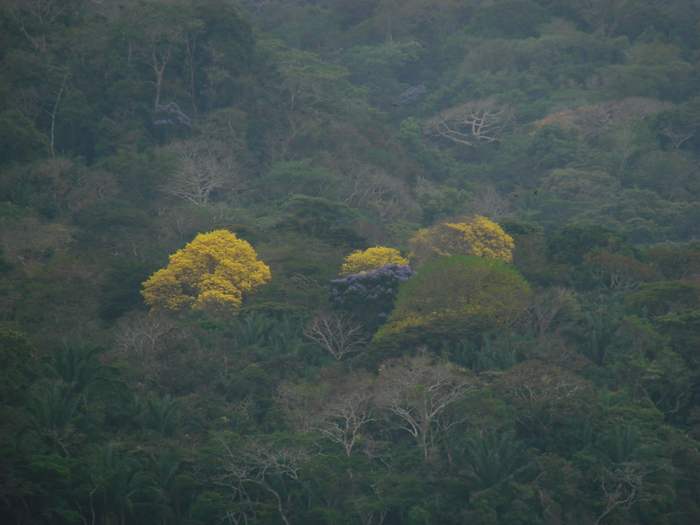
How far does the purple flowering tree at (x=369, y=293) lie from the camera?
1166 inches

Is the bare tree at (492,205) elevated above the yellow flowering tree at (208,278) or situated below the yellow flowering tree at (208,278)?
below

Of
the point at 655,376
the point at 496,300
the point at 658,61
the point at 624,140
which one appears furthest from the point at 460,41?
the point at 655,376

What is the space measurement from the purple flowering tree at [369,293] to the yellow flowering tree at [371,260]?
1.93 m

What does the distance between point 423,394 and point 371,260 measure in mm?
10940

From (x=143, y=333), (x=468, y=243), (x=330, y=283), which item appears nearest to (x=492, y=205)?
(x=468, y=243)

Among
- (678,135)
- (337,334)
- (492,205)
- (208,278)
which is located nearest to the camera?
(337,334)

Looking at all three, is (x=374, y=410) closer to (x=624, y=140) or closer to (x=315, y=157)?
(x=315, y=157)

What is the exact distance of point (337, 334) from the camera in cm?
2875

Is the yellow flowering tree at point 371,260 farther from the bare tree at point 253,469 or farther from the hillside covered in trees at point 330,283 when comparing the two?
the bare tree at point 253,469

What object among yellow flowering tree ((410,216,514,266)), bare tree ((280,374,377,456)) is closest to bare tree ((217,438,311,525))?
bare tree ((280,374,377,456))

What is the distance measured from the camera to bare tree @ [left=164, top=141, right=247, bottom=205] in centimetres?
4197

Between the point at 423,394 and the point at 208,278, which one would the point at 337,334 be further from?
the point at 423,394

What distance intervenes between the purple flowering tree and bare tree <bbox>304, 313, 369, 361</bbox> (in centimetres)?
49

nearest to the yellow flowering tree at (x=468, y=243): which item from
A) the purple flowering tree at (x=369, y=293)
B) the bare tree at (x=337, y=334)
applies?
the purple flowering tree at (x=369, y=293)
